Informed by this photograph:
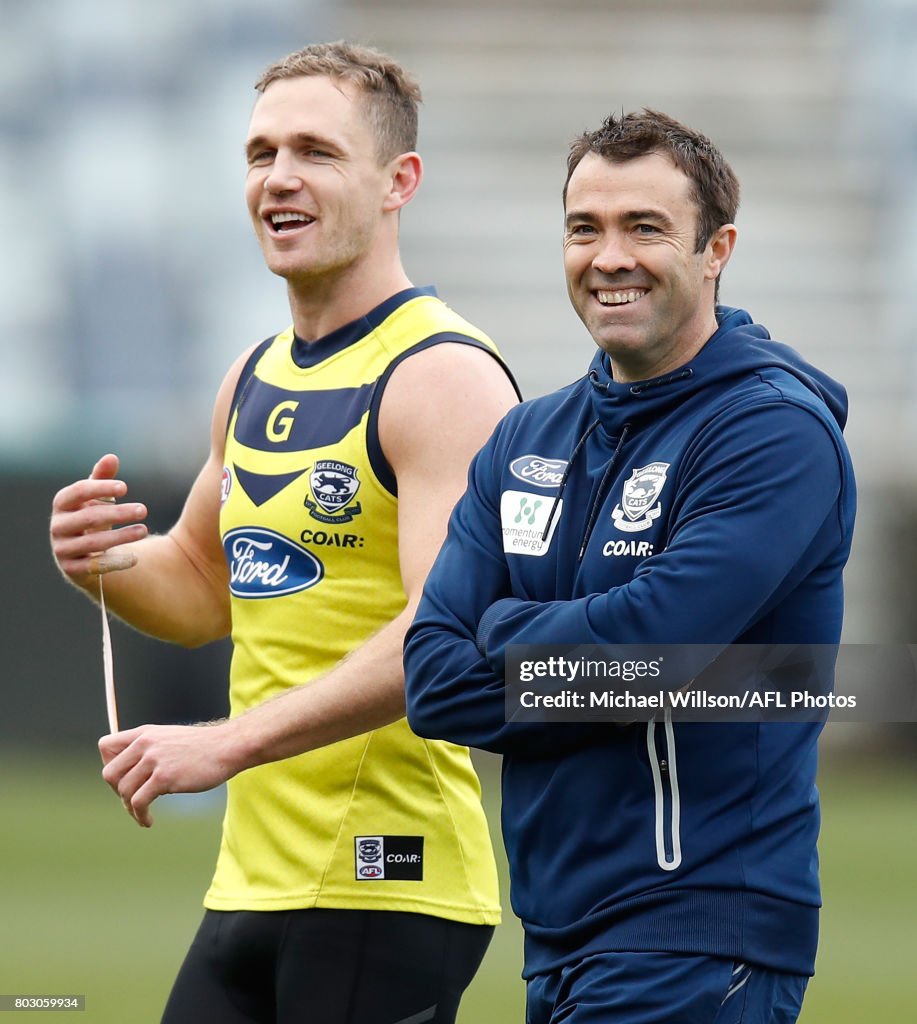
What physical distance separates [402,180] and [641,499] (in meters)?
1.15

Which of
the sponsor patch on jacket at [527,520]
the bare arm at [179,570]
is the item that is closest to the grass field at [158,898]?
the bare arm at [179,570]

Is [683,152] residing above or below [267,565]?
above

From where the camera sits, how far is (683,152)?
3.01 metres

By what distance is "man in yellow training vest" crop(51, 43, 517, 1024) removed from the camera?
3.32 m

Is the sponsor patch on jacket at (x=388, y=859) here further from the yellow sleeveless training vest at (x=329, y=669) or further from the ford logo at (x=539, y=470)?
the ford logo at (x=539, y=470)

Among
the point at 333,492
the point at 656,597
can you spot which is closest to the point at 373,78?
the point at 333,492

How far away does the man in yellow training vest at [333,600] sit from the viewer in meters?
3.32

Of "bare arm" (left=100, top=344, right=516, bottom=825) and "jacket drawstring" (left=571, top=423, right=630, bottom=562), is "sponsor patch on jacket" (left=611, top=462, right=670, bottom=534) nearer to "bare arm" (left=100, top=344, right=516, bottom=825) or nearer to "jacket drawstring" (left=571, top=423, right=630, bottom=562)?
"jacket drawstring" (left=571, top=423, right=630, bottom=562)

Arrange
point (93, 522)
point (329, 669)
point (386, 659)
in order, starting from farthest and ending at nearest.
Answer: point (93, 522)
point (329, 669)
point (386, 659)

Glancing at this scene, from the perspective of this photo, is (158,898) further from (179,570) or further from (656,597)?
(656,597)

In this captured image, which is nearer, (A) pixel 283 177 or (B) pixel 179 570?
(A) pixel 283 177

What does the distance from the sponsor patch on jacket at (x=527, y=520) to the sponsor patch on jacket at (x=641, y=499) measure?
0.13 metres

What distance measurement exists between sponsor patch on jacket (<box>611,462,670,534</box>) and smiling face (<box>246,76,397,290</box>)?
3.19 ft

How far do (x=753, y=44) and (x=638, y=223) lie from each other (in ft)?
61.8
